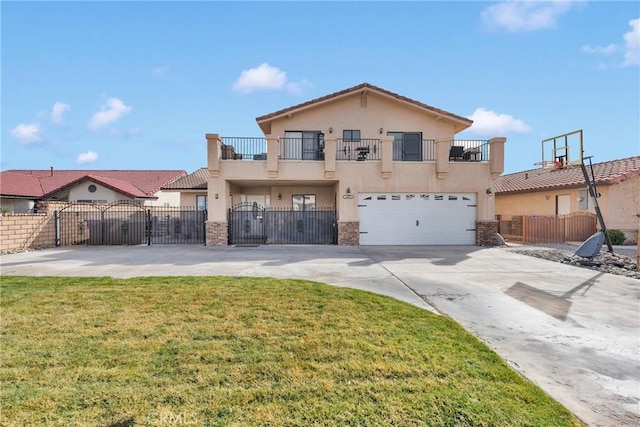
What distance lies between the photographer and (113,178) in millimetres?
34250

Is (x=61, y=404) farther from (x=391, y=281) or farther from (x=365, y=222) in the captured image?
(x=365, y=222)

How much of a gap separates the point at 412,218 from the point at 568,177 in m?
12.3

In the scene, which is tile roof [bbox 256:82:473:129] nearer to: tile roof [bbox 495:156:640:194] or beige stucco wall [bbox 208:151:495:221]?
beige stucco wall [bbox 208:151:495:221]

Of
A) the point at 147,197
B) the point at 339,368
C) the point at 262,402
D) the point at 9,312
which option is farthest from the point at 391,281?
the point at 147,197

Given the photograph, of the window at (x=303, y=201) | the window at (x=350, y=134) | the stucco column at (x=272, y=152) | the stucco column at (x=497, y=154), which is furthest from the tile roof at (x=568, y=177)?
the stucco column at (x=272, y=152)

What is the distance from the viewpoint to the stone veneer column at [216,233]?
55.6 feet

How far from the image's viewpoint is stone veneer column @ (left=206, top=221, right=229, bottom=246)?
17.0 meters

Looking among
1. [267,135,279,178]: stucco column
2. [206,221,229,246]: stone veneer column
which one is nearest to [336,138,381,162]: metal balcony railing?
[267,135,279,178]: stucco column

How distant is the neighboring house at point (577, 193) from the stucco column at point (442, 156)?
4685 millimetres

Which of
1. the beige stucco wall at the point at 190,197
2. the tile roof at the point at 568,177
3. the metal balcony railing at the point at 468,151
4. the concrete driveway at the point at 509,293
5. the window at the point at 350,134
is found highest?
the window at the point at 350,134

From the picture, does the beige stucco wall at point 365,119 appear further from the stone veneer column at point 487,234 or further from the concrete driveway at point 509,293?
the concrete driveway at point 509,293

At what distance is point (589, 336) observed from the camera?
194 inches

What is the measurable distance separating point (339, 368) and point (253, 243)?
14.6 m

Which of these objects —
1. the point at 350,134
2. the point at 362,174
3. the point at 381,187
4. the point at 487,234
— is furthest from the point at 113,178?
the point at 487,234
